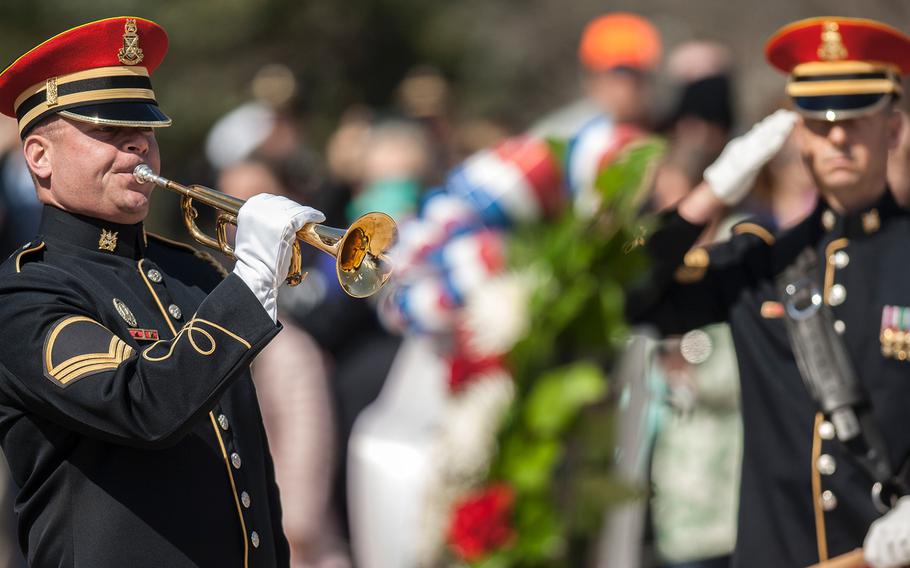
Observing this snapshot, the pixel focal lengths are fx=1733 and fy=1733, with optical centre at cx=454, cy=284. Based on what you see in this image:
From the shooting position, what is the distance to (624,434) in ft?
12.7

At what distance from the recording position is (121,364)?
13.5ft

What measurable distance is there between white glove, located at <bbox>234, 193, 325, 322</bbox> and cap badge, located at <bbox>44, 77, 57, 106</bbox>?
23.5 inches

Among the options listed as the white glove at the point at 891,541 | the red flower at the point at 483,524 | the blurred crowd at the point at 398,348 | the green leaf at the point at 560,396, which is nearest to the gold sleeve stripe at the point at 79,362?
the red flower at the point at 483,524

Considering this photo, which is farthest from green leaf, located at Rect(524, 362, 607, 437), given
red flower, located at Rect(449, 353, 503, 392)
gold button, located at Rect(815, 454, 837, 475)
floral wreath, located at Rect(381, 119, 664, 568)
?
gold button, located at Rect(815, 454, 837, 475)

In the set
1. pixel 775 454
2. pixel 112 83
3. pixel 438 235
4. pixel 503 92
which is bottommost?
pixel 503 92

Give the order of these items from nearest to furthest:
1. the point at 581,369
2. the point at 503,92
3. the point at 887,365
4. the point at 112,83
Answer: the point at 581,369, the point at 112,83, the point at 887,365, the point at 503,92

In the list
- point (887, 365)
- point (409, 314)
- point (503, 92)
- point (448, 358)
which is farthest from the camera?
point (503, 92)

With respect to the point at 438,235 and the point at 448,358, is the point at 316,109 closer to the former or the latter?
the point at 438,235

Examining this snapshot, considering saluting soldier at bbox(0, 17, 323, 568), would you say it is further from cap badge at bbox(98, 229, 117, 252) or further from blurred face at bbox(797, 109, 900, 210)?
blurred face at bbox(797, 109, 900, 210)

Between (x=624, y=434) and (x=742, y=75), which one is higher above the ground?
(x=624, y=434)

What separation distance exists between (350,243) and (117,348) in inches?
25.4

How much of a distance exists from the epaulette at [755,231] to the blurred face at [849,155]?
258mm

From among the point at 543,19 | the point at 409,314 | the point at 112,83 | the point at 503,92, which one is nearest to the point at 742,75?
the point at 503,92

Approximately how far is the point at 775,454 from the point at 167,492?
2.09 meters
